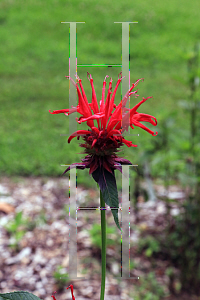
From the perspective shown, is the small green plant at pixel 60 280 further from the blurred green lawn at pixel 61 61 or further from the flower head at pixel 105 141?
the flower head at pixel 105 141

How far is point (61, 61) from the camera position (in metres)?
4.45

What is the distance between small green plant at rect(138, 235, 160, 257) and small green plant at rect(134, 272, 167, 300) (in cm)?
15

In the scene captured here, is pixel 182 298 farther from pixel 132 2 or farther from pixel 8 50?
pixel 132 2

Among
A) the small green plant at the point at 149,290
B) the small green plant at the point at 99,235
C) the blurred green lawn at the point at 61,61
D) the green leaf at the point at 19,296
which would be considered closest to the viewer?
the green leaf at the point at 19,296

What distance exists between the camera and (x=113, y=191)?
1.85 feet

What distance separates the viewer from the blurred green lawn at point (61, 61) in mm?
3090

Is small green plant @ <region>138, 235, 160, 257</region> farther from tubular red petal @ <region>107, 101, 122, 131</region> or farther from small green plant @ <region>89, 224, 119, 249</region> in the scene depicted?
tubular red petal @ <region>107, 101, 122, 131</region>

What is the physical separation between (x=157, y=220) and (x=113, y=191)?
1.68 metres

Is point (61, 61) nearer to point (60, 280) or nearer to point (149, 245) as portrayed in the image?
point (149, 245)

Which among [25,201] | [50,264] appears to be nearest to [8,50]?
[25,201]

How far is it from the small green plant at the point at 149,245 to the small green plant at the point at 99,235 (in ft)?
0.44

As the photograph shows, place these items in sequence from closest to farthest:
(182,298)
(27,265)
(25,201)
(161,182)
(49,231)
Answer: (182,298) → (27,265) → (49,231) → (25,201) → (161,182)

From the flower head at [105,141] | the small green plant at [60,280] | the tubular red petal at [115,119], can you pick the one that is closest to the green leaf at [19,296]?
the flower head at [105,141]

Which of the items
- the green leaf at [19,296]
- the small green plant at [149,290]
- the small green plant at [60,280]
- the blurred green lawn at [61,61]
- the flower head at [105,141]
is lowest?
the small green plant at [149,290]
